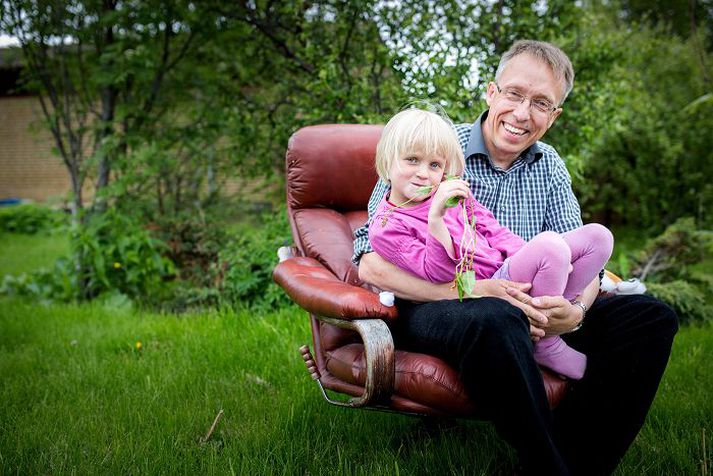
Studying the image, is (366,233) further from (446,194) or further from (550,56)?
(550,56)

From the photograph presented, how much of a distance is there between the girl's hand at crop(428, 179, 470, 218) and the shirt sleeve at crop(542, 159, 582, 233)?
83 centimetres

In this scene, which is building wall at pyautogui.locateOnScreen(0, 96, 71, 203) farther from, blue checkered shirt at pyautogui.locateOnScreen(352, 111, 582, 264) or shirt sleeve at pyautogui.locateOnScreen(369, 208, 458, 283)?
shirt sleeve at pyautogui.locateOnScreen(369, 208, 458, 283)

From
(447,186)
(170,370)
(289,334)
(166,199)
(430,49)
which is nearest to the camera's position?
(447,186)

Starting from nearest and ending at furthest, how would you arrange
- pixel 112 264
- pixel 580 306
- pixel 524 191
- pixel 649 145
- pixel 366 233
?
pixel 580 306 → pixel 366 233 → pixel 524 191 → pixel 112 264 → pixel 649 145

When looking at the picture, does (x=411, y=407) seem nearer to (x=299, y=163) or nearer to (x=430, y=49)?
(x=299, y=163)

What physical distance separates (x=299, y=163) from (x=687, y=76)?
24.7ft

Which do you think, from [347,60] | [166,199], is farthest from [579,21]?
[166,199]

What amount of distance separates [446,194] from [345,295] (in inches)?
18.8

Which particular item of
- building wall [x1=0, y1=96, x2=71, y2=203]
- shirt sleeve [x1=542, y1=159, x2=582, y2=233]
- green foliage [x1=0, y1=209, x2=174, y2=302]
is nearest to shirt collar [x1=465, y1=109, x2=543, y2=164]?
shirt sleeve [x1=542, y1=159, x2=582, y2=233]

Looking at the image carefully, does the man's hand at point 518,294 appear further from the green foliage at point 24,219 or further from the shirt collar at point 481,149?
the green foliage at point 24,219

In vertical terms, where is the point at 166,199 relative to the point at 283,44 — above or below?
below

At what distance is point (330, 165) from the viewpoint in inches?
122

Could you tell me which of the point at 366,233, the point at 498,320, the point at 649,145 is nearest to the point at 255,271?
the point at 366,233

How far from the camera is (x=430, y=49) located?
452cm
